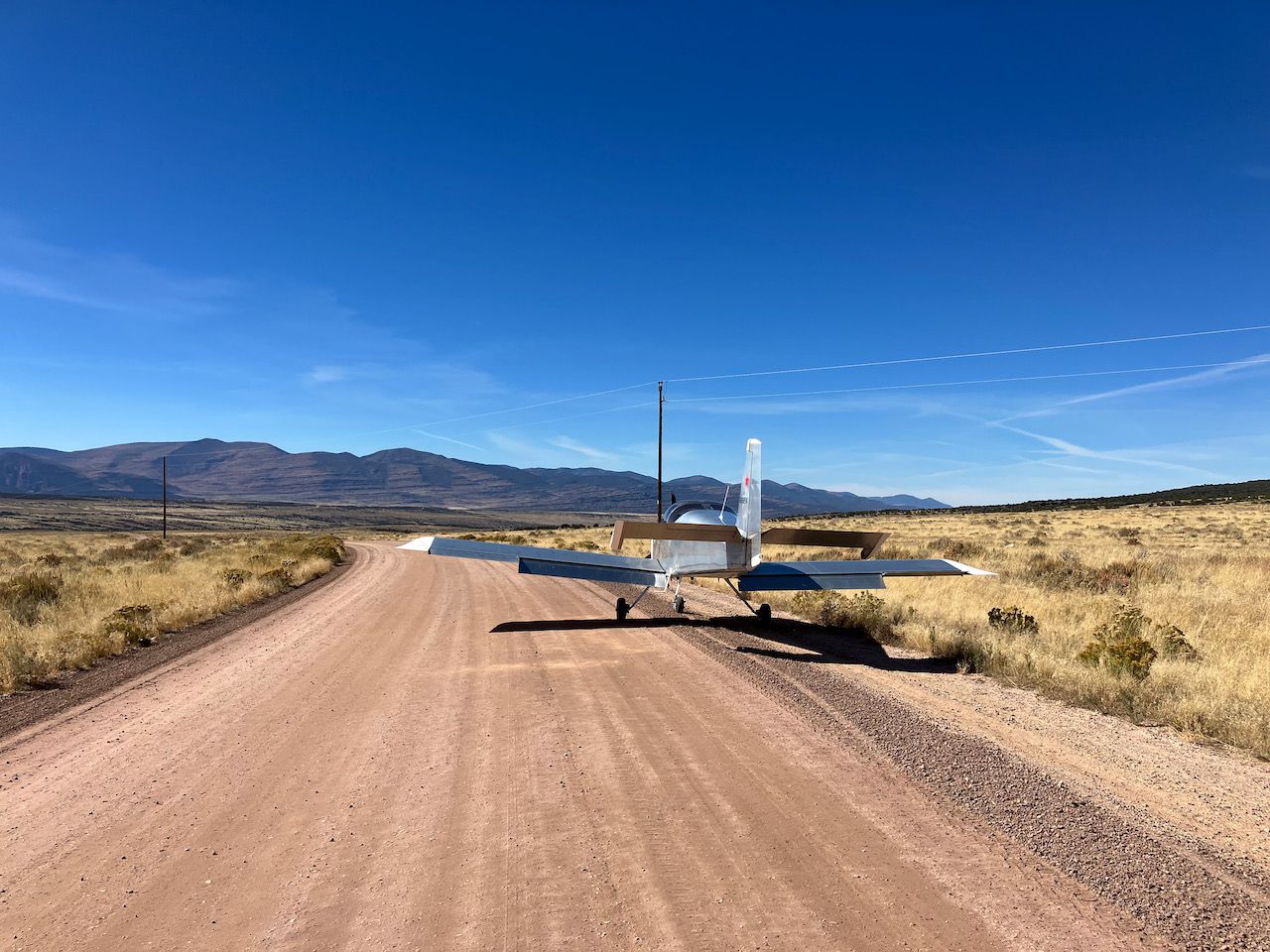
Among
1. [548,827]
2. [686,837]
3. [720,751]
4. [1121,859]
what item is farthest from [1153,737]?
[548,827]

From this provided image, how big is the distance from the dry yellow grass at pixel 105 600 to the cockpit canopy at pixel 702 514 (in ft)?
35.6

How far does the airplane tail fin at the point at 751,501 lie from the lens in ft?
43.5

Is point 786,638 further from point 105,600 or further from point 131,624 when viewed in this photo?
point 105,600

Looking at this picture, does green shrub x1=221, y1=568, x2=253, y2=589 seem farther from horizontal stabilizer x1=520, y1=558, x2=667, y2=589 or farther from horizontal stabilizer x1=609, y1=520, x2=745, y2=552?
horizontal stabilizer x1=609, y1=520, x2=745, y2=552

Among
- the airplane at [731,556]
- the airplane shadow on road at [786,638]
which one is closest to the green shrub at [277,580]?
the airplane at [731,556]

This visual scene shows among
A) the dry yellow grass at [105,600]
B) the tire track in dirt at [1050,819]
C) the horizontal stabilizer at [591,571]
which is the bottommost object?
the dry yellow grass at [105,600]

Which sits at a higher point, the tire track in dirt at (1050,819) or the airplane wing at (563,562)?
the airplane wing at (563,562)

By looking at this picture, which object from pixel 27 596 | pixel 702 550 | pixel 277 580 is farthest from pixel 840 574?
pixel 27 596

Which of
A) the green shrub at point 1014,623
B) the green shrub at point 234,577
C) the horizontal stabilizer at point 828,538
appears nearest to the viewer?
the horizontal stabilizer at point 828,538

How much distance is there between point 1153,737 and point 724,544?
7721 millimetres

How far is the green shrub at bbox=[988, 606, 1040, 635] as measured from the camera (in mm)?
13344

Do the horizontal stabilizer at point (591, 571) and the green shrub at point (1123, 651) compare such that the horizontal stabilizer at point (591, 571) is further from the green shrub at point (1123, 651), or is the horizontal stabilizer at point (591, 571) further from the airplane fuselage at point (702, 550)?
the green shrub at point (1123, 651)

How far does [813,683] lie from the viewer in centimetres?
988

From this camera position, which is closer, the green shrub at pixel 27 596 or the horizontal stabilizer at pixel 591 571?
the horizontal stabilizer at pixel 591 571
